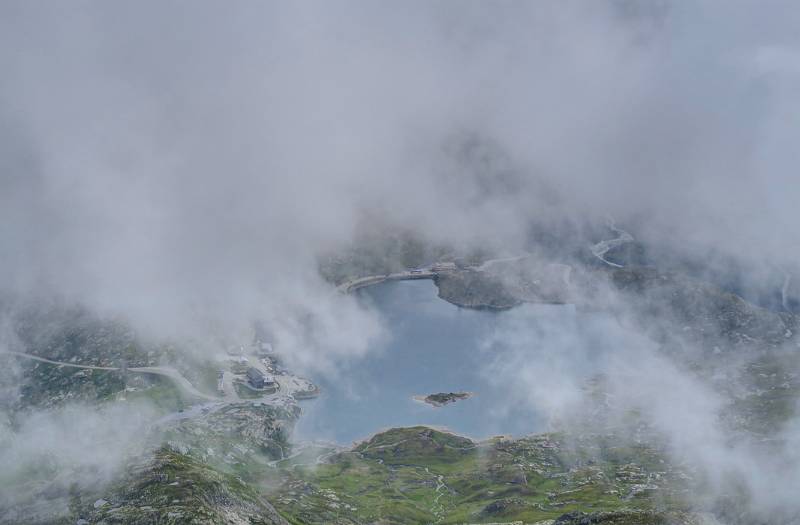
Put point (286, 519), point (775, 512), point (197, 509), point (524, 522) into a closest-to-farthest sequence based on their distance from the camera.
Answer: point (197, 509), point (775, 512), point (286, 519), point (524, 522)

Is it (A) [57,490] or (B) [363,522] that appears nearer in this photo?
(A) [57,490]

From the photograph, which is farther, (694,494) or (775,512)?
(694,494)

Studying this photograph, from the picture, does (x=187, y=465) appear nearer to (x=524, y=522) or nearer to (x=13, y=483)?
(x=13, y=483)

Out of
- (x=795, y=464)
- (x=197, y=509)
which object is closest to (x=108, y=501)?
(x=197, y=509)

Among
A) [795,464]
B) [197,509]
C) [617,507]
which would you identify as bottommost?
[197,509]

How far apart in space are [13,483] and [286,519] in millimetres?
71776

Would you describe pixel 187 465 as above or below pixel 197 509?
above

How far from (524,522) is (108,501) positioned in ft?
332

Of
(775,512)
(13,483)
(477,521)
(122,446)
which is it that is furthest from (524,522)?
(13,483)

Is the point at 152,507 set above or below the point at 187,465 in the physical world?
below

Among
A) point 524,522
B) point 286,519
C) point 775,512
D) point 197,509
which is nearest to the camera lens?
point 197,509

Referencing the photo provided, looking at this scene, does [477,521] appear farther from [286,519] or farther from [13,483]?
[13,483]

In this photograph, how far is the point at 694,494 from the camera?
19300 cm

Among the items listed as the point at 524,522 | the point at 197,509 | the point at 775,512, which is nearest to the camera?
the point at 197,509
